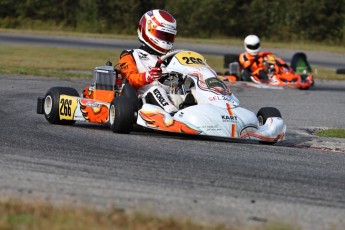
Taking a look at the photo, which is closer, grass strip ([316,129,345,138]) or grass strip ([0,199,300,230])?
grass strip ([0,199,300,230])

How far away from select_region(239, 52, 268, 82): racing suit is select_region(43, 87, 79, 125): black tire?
928 centimetres

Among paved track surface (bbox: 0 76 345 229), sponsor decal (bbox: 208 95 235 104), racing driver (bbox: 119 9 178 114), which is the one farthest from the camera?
racing driver (bbox: 119 9 178 114)

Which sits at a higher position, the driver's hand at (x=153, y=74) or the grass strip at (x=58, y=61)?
the driver's hand at (x=153, y=74)

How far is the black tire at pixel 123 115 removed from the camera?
9711mm

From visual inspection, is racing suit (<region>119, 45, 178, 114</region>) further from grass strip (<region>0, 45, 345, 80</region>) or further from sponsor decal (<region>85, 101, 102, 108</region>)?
grass strip (<region>0, 45, 345, 80</region>)

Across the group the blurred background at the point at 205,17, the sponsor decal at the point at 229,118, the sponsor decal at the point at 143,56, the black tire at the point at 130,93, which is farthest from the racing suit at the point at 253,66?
the blurred background at the point at 205,17

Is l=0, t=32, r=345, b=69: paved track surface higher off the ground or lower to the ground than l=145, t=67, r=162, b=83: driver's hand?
lower

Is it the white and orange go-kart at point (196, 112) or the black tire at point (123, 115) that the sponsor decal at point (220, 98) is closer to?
the white and orange go-kart at point (196, 112)

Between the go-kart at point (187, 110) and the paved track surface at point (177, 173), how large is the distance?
16 centimetres

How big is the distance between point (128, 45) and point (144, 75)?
23.3 metres

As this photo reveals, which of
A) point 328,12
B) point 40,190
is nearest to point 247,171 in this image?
point 40,190

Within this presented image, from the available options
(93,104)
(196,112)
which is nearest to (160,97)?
(196,112)

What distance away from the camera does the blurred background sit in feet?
132

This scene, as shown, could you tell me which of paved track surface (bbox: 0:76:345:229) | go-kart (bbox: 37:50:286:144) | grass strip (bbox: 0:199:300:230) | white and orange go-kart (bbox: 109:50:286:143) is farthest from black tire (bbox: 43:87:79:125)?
grass strip (bbox: 0:199:300:230)
